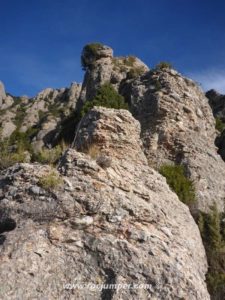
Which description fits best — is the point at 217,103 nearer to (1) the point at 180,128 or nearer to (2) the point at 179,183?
(1) the point at 180,128

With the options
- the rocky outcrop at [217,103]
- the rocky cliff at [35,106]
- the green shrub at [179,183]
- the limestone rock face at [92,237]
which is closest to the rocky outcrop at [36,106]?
the rocky cliff at [35,106]

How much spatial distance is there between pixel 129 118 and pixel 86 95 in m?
20.7

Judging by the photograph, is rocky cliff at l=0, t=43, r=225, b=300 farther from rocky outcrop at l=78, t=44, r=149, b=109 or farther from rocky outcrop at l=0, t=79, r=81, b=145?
rocky outcrop at l=0, t=79, r=81, b=145

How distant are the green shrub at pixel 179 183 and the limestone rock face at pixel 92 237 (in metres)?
3.05

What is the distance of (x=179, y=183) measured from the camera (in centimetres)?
1523

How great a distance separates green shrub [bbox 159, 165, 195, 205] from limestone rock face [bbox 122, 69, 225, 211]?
59cm

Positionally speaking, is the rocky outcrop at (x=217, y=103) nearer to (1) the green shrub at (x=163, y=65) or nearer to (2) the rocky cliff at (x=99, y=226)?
(1) the green shrub at (x=163, y=65)

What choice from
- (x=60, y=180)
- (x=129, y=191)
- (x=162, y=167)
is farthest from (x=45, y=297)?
(x=162, y=167)

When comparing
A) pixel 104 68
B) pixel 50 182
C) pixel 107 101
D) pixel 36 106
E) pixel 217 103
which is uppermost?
pixel 36 106

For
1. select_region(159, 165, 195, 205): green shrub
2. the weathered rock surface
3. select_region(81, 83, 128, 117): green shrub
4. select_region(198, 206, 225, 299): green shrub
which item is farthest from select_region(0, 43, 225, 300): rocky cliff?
the weathered rock surface

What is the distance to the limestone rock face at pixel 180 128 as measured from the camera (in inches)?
673

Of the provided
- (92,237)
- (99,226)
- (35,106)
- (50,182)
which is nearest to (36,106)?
(35,106)

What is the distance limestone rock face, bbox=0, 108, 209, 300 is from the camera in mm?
7836

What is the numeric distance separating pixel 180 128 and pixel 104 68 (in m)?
17.8
